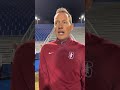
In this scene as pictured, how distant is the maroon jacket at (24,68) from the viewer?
7.53ft

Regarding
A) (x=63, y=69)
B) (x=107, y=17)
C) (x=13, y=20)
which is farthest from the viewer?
(x=107, y=17)

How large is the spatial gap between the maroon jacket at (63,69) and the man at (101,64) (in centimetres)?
21

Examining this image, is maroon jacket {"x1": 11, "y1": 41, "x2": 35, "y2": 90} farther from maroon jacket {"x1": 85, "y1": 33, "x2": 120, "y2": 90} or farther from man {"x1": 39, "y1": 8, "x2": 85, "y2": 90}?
maroon jacket {"x1": 85, "y1": 33, "x2": 120, "y2": 90}

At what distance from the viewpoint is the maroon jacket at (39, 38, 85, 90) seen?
6.95ft

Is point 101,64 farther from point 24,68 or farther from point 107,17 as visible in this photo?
point 107,17

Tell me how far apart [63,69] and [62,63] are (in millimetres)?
44

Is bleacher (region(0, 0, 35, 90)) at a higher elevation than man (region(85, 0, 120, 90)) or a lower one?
higher

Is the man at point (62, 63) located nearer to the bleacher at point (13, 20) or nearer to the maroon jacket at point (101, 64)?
the maroon jacket at point (101, 64)

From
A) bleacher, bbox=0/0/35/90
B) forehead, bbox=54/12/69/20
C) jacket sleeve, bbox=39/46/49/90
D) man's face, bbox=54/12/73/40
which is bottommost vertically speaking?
jacket sleeve, bbox=39/46/49/90

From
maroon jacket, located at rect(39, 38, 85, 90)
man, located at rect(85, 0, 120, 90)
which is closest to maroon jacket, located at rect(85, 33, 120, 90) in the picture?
man, located at rect(85, 0, 120, 90)

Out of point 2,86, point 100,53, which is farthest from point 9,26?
point 100,53

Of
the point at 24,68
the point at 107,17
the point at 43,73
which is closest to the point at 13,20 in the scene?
the point at 107,17

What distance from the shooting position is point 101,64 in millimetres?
2346

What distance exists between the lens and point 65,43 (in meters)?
2.17
